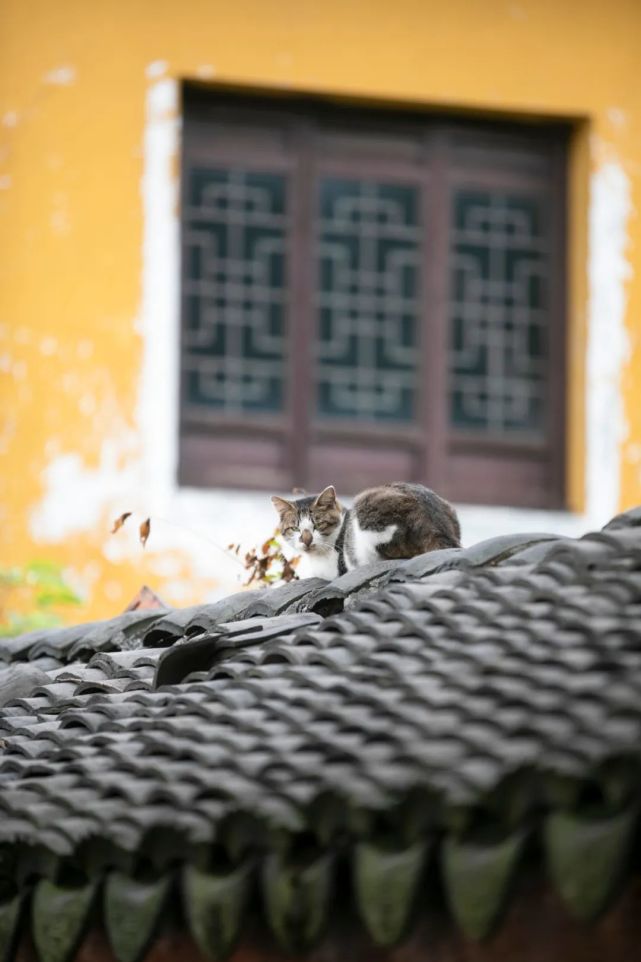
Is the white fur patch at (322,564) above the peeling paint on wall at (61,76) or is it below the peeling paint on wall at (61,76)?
below

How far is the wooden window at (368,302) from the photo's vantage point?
1251 cm

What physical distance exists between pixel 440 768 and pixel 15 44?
8.94 metres

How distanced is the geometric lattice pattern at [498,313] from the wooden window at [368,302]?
0.03ft

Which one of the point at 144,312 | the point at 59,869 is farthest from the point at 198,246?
the point at 59,869

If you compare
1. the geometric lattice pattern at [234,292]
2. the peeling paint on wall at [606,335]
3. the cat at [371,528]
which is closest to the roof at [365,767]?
the cat at [371,528]

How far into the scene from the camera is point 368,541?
6.16 metres

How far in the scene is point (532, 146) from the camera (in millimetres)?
13141

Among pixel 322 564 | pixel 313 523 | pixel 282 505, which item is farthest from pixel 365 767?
pixel 282 505

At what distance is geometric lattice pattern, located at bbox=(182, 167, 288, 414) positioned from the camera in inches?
491

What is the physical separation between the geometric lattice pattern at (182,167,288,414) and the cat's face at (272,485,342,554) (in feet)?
18.5

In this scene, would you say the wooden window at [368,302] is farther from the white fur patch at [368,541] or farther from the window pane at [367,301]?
the white fur patch at [368,541]

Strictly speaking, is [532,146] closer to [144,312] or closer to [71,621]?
[144,312]

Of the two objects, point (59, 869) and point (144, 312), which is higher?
point (144, 312)

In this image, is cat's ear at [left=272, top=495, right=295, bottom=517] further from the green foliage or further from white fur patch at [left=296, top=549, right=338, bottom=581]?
the green foliage
